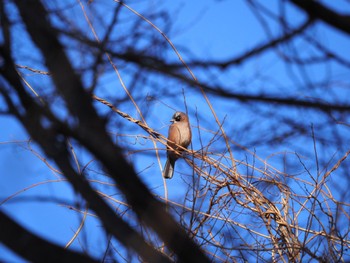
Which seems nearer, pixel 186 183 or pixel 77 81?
pixel 77 81

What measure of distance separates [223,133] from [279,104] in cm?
104

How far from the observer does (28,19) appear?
1.24m

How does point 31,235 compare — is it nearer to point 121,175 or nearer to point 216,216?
point 121,175

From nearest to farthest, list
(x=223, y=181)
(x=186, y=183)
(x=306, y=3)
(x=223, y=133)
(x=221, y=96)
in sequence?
(x=306, y=3)
(x=221, y=96)
(x=223, y=133)
(x=186, y=183)
(x=223, y=181)

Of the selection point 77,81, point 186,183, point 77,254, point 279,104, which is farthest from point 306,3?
point 186,183

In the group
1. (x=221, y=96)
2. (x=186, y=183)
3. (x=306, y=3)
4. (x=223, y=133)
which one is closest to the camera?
(x=306, y=3)

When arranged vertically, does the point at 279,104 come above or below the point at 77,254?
above

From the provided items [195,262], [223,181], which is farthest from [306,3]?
[223,181]

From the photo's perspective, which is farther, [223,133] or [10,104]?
[223,133]

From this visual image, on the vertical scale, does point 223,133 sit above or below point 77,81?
above

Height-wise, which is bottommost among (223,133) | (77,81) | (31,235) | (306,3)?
(31,235)

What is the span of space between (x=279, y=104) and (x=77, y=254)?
0.60 metres

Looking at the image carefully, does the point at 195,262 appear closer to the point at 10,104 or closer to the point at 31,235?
the point at 31,235

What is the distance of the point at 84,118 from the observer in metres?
1.17
